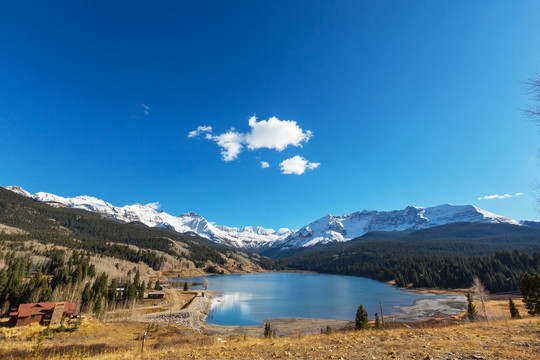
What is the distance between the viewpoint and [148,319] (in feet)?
205

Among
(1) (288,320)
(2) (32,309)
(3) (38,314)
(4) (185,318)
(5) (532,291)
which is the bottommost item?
(1) (288,320)

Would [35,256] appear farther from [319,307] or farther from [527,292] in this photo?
[527,292]

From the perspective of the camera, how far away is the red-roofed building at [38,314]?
4809 cm

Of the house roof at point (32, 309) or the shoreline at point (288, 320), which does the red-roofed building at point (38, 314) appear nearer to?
the house roof at point (32, 309)

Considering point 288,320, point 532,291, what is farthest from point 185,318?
point 532,291

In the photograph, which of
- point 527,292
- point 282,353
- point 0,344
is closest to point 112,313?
point 0,344

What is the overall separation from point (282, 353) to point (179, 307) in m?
74.5

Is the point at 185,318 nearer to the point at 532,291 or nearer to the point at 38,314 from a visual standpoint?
the point at 38,314

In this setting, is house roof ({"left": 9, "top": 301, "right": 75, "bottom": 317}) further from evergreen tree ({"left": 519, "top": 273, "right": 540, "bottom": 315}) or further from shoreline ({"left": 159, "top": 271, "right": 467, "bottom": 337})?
evergreen tree ({"left": 519, "top": 273, "right": 540, "bottom": 315})

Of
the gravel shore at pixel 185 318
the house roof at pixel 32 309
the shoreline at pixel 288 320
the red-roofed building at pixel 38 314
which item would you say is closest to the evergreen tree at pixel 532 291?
the shoreline at pixel 288 320

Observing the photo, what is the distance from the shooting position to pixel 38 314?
49000 millimetres

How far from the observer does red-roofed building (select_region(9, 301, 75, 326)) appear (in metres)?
48.1

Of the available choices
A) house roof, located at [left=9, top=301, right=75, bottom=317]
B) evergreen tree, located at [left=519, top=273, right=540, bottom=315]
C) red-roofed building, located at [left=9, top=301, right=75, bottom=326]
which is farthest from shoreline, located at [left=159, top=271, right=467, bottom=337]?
house roof, located at [left=9, top=301, right=75, bottom=317]

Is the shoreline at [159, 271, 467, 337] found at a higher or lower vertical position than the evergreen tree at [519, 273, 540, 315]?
lower
